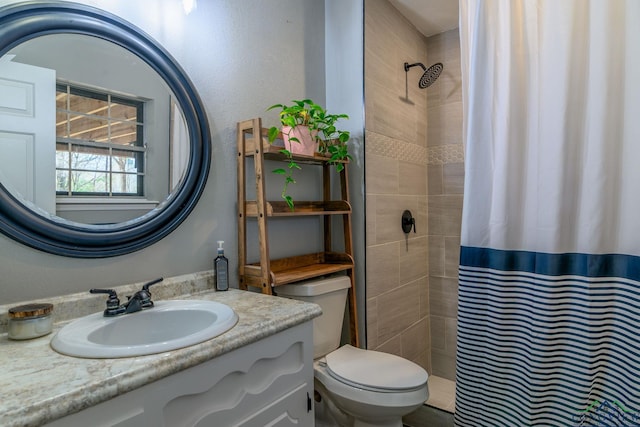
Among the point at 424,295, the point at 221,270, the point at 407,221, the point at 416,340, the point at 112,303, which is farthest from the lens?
the point at 424,295

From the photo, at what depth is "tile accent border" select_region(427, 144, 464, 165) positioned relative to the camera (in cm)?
238

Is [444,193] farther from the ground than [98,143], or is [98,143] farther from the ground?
[98,143]

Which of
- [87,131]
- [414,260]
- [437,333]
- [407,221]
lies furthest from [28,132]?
[437,333]

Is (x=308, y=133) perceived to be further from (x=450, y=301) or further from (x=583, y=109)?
(x=450, y=301)

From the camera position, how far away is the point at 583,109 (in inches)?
45.0

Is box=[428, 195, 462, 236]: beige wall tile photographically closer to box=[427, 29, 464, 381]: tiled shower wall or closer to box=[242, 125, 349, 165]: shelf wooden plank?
box=[427, 29, 464, 381]: tiled shower wall

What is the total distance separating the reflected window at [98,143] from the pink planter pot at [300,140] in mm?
560

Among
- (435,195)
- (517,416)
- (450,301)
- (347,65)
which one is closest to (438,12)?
(347,65)

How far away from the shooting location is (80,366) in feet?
2.52

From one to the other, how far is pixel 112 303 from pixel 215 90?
90 centimetres

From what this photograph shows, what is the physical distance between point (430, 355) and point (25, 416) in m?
2.35

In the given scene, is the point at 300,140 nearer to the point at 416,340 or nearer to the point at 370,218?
the point at 370,218

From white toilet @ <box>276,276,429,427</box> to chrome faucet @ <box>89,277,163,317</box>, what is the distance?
603 mm

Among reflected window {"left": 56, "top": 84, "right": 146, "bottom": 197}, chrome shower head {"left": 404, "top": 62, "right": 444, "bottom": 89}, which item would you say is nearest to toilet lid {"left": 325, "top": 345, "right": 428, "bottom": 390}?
reflected window {"left": 56, "top": 84, "right": 146, "bottom": 197}
